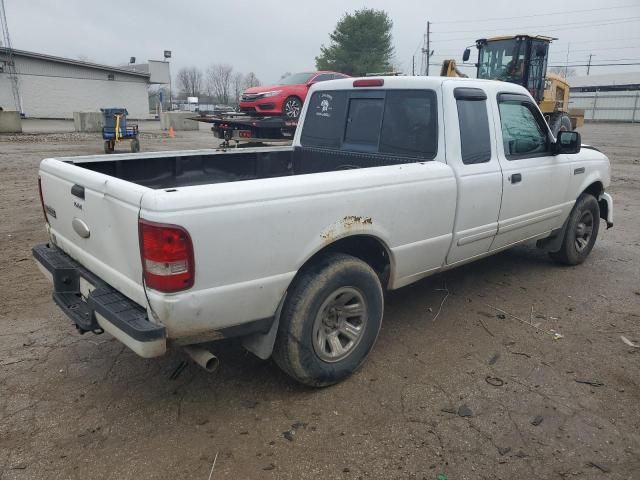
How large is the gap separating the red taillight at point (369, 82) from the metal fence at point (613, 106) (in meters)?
44.3

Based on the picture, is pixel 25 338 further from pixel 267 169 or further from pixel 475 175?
pixel 475 175

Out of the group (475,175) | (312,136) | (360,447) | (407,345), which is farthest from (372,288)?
(312,136)

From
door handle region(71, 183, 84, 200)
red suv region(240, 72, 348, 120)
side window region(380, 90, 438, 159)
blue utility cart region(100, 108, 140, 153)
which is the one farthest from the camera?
blue utility cart region(100, 108, 140, 153)

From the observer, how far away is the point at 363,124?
425 cm

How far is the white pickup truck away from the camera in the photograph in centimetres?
245

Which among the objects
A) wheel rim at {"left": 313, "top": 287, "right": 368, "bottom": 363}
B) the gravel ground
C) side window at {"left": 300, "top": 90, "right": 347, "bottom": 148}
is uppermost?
side window at {"left": 300, "top": 90, "right": 347, "bottom": 148}

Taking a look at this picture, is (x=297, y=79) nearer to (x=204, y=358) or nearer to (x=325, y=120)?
(x=325, y=120)

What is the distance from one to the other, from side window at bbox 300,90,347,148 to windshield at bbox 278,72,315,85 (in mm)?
10601

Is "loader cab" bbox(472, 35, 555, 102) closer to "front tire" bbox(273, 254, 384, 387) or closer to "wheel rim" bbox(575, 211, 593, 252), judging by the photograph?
"wheel rim" bbox(575, 211, 593, 252)

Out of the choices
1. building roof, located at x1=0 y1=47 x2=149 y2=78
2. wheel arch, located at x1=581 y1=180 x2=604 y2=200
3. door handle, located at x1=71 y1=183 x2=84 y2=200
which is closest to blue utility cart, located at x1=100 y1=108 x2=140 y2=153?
door handle, located at x1=71 y1=183 x2=84 y2=200

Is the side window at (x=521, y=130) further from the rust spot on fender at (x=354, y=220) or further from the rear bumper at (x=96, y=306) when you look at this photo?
the rear bumper at (x=96, y=306)

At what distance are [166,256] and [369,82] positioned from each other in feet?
8.42

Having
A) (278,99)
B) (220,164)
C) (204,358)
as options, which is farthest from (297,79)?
(204,358)

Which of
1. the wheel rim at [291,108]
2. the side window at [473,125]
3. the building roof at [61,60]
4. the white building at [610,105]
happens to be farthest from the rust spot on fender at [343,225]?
the white building at [610,105]
